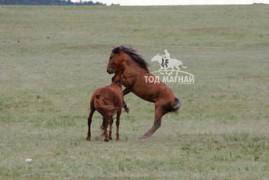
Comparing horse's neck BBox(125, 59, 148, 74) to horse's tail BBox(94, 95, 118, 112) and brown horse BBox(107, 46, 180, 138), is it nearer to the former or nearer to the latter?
brown horse BBox(107, 46, 180, 138)

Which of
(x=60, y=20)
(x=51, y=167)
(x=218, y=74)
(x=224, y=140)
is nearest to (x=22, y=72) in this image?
(x=218, y=74)

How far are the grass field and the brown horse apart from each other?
51 cm

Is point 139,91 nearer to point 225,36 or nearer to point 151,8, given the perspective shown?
point 225,36

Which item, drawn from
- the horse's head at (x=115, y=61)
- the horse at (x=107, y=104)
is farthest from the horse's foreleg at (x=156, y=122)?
the horse's head at (x=115, y=61)

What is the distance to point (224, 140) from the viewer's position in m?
15.6

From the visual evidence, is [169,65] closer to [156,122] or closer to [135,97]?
[135,97]

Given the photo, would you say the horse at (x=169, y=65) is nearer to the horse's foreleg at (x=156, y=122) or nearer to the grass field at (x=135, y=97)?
the grass field at (x=135, y=97)

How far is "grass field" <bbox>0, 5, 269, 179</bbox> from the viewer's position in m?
12.6

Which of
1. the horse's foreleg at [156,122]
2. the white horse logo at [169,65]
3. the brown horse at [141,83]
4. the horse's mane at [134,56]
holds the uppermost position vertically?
the white horse logo at [169,65]

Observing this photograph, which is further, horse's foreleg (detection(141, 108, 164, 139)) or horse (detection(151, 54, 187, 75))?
horse (detection(151, 54, 187, 75))

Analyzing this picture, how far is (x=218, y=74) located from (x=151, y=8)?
2804 cm

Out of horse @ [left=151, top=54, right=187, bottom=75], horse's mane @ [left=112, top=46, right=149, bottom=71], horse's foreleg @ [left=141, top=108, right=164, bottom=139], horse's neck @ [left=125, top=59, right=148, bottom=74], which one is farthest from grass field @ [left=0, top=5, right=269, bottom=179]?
horse's mane @ [left=112, top=46, right=149, bottom=71]

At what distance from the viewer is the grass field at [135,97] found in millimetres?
12625

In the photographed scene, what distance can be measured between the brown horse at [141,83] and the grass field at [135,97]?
0.51 metres
